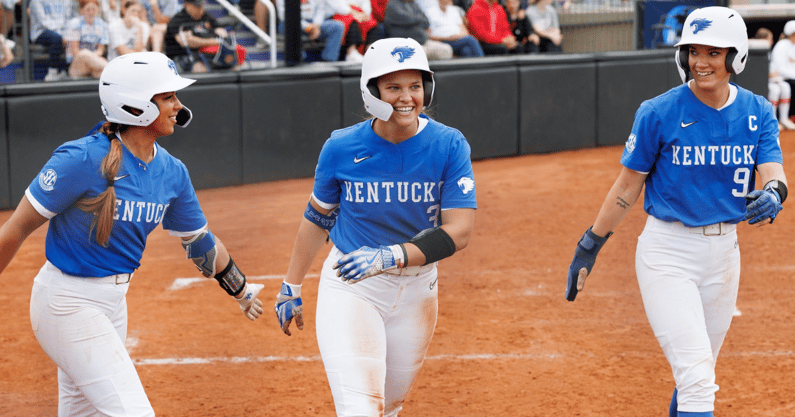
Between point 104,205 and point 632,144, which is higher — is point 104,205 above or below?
below

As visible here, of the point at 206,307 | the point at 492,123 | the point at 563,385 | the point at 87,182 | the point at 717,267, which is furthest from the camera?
the point at 492,123

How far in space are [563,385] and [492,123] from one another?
8810 millimetres

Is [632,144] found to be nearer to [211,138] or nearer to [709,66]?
[709,66]

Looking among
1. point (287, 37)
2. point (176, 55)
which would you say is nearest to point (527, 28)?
point (287, 37)

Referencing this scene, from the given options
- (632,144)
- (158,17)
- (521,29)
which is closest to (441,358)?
(632,144)

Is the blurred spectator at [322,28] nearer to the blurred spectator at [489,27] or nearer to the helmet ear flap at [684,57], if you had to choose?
the blurred spectator at [489,27]

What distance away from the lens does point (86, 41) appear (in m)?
10.8

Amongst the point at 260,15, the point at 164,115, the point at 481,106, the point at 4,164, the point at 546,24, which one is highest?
the point at 260,15

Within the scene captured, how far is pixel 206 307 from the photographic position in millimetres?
7223

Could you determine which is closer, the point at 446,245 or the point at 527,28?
the point at 446,245

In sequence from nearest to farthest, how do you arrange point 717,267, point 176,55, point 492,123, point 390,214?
point 390,214 < point 717,267 < point 176,55 < point 492,123

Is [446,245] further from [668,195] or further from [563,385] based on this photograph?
[563,385]

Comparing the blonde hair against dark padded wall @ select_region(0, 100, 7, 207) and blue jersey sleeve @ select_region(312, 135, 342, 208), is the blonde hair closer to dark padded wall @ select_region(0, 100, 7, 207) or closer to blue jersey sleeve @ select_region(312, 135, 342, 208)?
blue jersey sleeve @ select_region(312, 135, 342, 208)

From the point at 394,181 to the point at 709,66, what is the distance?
1.58m
